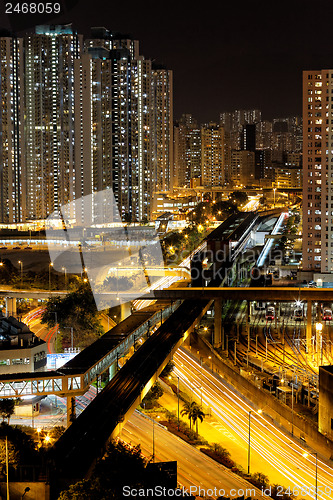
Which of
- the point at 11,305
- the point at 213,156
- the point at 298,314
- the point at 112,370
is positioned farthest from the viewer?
the point at 213,156

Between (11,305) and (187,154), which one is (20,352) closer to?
(11,305)

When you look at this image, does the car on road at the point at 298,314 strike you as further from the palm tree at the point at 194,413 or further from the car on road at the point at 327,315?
the palm tree at the point at 194,413

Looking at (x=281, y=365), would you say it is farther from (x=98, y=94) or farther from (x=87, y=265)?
(x=98, y=94)

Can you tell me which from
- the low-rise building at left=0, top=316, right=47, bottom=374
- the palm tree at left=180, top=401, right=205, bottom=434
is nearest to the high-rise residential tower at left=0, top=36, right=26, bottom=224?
the low-rise building at left=0, top=316, right=47, bottom=374

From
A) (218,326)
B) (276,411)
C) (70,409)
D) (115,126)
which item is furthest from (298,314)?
A: (115,126)

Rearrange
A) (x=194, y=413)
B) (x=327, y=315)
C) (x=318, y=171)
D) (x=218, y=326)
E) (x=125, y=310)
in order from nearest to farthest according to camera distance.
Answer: (x=194, y=413) < (x=218, y=326) < (x=125, y=310) < (x=327, y=315) < (x=318, y=171)

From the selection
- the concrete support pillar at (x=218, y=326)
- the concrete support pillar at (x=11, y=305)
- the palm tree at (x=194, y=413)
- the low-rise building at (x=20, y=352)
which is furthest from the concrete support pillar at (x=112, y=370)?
the concrete support pillar at (x=11, y=305)
